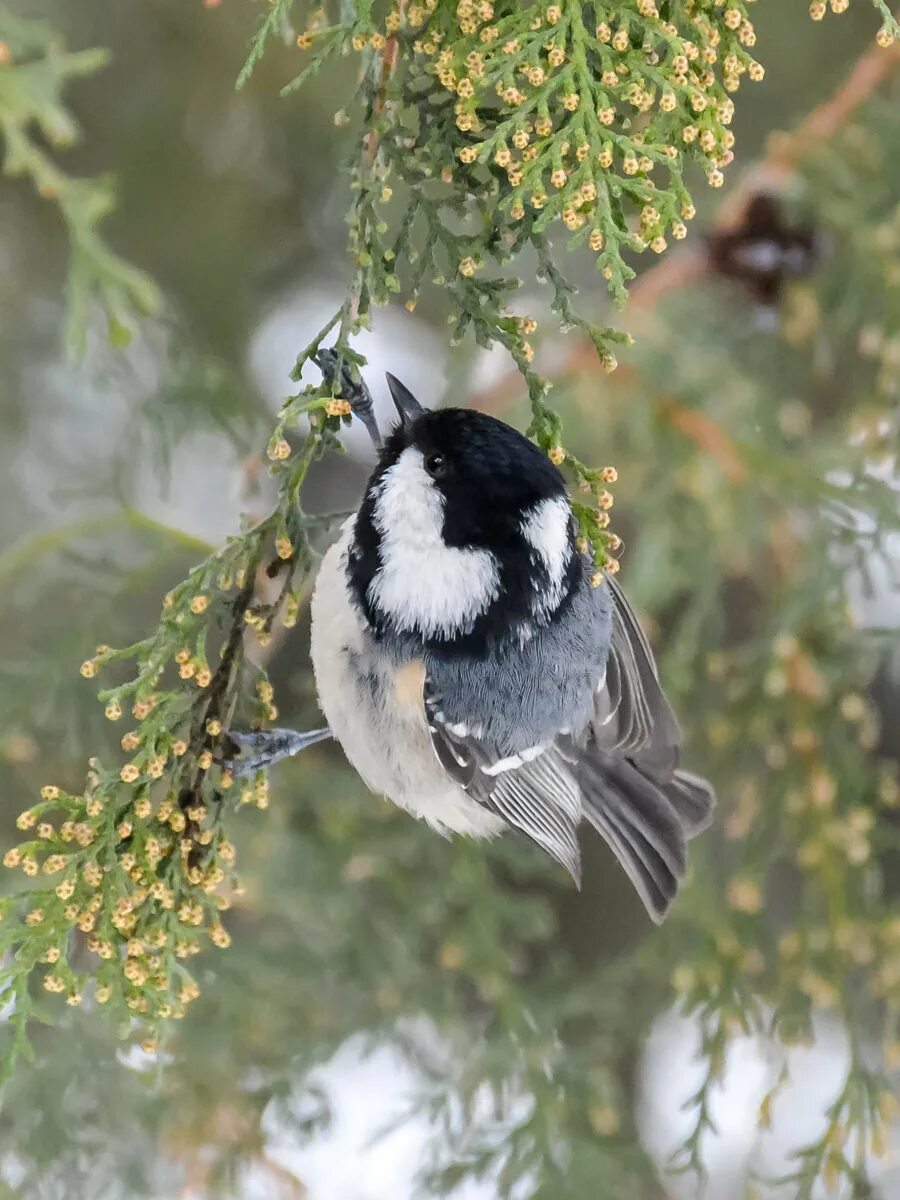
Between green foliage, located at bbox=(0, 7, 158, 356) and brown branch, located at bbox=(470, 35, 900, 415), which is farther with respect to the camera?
brown branch, located at bbox=(470, 35, 900, 415)

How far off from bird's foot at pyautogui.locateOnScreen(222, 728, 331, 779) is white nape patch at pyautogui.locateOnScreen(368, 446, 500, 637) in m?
0.17

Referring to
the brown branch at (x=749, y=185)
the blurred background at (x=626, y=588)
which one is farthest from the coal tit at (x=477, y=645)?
the brown branch at (x=749, y=185)

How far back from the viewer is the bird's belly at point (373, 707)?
1.12 m

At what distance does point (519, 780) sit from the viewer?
121 centimetres

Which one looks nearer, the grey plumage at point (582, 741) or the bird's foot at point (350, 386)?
the bird's foot at point (350, 386)

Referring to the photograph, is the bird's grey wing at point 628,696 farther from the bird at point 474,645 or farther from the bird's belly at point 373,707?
the bird's belly at point 373,707

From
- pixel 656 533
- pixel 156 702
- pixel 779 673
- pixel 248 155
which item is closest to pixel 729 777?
pixel 779 673

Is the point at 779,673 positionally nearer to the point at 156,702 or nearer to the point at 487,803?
the point at 487,803

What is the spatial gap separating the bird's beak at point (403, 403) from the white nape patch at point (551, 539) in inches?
7.0

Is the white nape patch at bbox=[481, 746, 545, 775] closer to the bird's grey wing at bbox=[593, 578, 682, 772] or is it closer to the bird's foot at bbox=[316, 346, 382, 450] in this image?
the bird's grey wing at bbox=[593, 578, 682, 772]

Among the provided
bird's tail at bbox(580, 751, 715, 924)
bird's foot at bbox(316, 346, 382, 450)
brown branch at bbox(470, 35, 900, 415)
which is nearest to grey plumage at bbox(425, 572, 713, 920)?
bird's tail at bbox(580, 751, 715, 924)

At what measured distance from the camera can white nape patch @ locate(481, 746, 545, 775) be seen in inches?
46.0

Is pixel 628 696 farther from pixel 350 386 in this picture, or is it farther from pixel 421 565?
pixel 350 386

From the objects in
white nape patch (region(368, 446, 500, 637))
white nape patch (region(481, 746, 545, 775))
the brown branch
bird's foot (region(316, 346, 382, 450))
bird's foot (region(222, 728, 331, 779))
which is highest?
the brown branch
